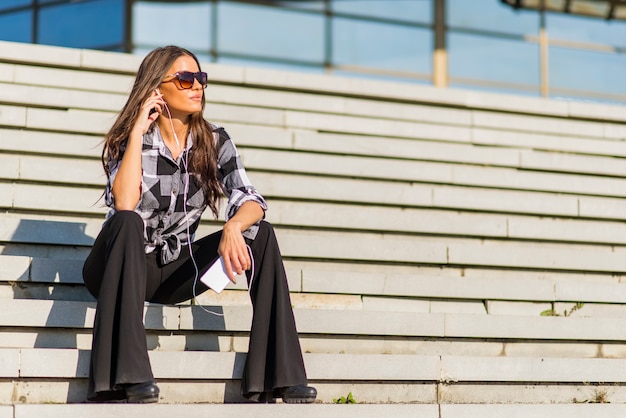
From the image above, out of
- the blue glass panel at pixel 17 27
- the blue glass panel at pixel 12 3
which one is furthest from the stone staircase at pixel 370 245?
the blue glass panel at pixel 12 3

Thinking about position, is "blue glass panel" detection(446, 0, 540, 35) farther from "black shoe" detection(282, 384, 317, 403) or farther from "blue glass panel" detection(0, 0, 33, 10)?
"black shoe" detection(282, 384, 317, 403)

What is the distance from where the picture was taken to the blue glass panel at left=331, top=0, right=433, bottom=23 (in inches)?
436

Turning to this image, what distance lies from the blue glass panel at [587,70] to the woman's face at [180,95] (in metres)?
7.68

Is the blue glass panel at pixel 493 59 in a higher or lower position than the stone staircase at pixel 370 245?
higher

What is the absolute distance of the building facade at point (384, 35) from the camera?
34.7 feet

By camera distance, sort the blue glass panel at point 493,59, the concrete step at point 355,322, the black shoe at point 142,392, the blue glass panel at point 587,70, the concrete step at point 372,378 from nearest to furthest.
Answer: the black shoe at point 142,392
the concrete step at point 372,378
the concrete step at point 355,322
the blue glass panel at point 493,59
the blue glass panel at point 587,70

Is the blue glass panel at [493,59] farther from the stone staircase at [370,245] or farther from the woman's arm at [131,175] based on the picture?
the woman's arm at [131,175]

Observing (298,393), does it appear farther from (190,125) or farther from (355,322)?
(190,125)

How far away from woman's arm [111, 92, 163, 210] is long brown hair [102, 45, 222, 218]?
0.12m

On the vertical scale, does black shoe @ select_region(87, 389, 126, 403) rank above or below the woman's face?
below

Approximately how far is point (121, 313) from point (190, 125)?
1050 mm

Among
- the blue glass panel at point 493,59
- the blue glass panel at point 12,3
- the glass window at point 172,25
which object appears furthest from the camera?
the blue glass panel at point 493,59

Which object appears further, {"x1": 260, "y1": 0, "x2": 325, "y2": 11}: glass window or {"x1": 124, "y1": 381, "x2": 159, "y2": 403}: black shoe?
{"x1": 260, "y1": 0, "x2": 325, "y2": 11}: glass window

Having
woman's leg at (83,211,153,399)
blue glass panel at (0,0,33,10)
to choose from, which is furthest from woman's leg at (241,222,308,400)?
blue glass panel at (0,0,33,10)
